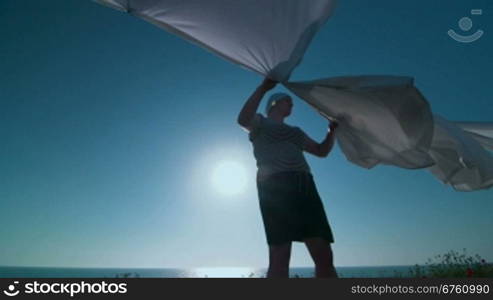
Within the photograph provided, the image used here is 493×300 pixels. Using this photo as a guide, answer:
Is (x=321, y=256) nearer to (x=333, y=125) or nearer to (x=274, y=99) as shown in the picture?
(x=333, y=125)

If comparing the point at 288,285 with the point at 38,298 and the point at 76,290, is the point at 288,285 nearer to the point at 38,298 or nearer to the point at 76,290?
the point at 76,290

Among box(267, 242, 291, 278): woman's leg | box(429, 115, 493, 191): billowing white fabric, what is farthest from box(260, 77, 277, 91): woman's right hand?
box(429, 115, 493, 191): billowing white fabric

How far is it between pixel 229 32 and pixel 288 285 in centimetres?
143

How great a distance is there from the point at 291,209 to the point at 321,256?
1.04 feet

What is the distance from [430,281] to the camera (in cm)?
243

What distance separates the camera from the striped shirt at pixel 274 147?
234 centimetres

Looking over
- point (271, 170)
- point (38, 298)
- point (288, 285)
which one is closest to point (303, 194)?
point (271, 170)

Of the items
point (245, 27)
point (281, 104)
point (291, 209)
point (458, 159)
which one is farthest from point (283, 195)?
point (458, 159)

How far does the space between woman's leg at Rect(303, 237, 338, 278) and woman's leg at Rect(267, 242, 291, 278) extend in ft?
0.44

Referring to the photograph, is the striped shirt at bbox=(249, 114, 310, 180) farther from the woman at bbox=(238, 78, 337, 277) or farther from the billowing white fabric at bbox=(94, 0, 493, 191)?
the billowing white fabric at bbox=(94, 0, 493, 191)

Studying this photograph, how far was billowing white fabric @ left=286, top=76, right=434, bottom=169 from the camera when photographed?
2.31 metres

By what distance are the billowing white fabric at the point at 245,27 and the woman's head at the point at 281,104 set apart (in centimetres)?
38

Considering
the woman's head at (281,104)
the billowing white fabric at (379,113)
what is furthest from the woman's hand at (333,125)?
the woman's head at (281,104)

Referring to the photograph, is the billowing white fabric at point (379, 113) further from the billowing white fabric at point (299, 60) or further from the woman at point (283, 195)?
the woman at point (283, 195)
